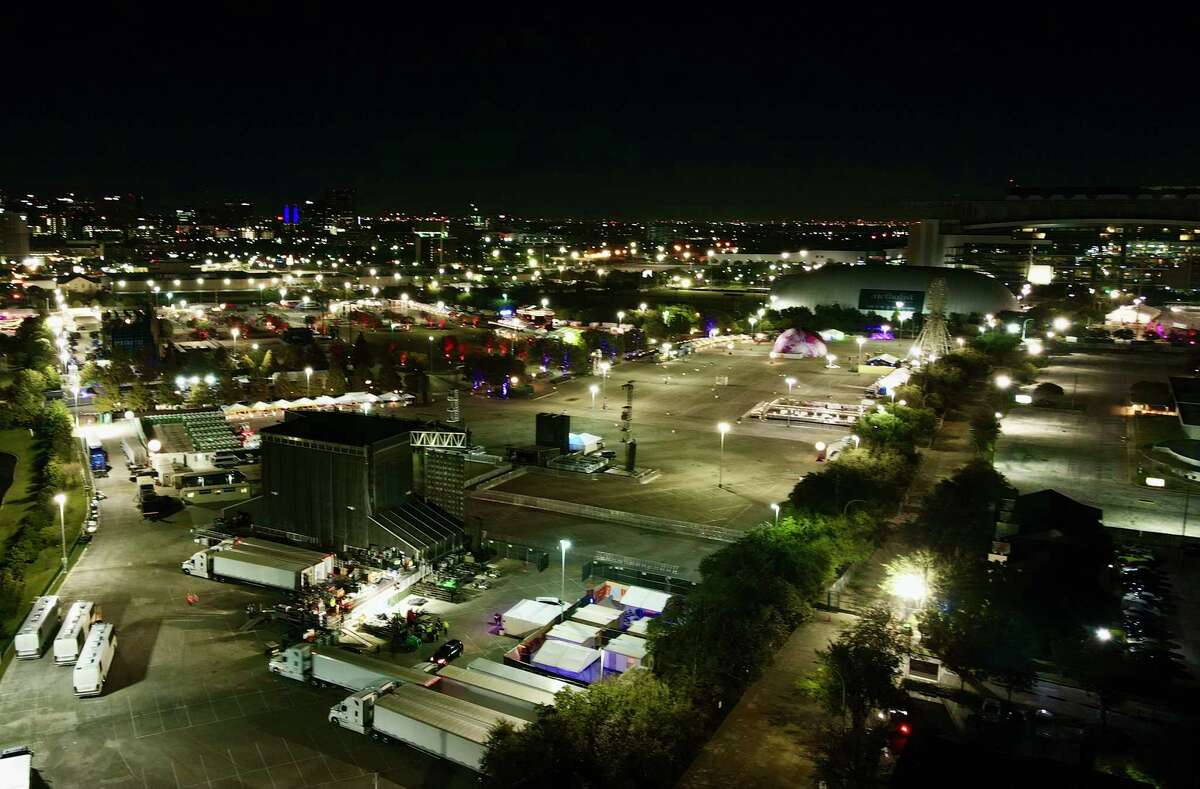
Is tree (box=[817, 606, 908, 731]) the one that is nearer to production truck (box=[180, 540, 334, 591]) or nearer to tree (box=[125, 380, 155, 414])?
production truck (box=[180, 540, 334, 591])

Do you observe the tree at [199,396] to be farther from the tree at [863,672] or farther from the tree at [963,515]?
the tree at [863,672]

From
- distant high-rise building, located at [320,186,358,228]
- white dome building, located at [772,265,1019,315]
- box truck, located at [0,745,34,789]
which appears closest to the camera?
box truck, located at [0,745,34,789]

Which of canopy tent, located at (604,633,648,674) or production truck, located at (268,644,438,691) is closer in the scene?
production truck, located at (268,644,438,691)

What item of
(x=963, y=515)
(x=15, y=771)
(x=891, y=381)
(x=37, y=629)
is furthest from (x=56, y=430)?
(x=891, y=381)

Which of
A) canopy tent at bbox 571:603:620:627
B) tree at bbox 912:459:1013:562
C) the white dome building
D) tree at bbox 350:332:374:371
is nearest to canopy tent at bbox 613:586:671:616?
canopy tent at bbox 571:603:620:627

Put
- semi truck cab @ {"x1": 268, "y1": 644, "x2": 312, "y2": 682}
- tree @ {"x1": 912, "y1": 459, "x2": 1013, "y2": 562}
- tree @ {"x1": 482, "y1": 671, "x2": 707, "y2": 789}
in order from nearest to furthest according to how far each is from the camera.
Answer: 1. tree @ {"x1": 482, "y1": 671, "x2": 707, "y2": 789}
2. semi truck cab @ {"x1": 268, "y1": 644, "x2": 312, "y2": 682}
3. tree @ {"x1": 912, "y1": 459, "x2": 1013, "y2": 562}

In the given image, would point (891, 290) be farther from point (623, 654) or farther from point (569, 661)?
point (569, 661)

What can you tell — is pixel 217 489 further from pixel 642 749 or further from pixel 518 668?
pixel 642 749
